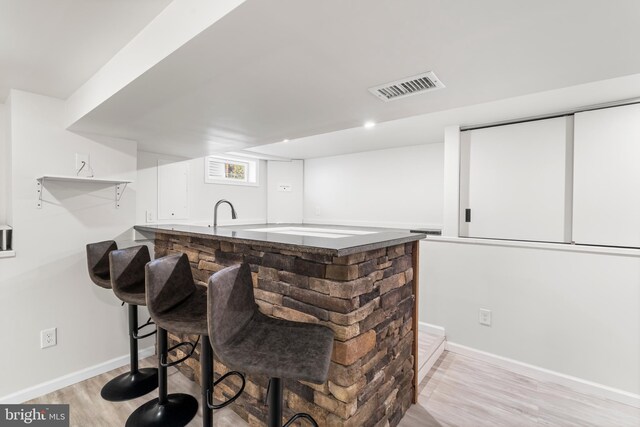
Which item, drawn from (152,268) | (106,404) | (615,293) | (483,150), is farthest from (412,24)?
(106,404)

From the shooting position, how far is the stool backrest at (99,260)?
223cm

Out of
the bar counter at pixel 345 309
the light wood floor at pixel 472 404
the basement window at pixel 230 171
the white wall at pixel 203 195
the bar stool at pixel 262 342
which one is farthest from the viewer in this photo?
the basement window at pixel 230 171

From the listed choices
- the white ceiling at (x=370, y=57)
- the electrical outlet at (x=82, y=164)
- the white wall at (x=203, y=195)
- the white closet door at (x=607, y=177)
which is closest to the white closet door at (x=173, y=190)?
the white wall at (x=203, y=195)

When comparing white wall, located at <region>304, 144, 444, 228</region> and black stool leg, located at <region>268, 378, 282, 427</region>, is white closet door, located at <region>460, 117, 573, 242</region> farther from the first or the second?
black stool leg, located at <region>268, 378, 282, 427</region>

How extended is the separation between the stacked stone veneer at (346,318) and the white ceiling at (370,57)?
0.91 metres

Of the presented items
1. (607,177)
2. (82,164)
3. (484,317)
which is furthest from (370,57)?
(484,317)

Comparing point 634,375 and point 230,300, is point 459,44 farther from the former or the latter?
point 634,375

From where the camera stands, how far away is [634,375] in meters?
2.15

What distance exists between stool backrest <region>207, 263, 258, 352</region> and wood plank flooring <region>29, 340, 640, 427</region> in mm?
1052

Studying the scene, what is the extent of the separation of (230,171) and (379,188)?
7.28 feet

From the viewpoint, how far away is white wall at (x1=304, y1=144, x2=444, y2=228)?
3.74 meters

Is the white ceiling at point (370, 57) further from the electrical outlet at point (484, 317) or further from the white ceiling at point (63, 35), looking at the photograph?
the electrical outlet at point (484, 317)

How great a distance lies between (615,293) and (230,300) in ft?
9.25

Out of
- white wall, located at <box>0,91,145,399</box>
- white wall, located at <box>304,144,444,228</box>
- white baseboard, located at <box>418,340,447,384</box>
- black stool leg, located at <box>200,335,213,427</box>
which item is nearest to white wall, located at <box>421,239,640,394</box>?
white baseboard, located at <box>418,340,447,384</box>
